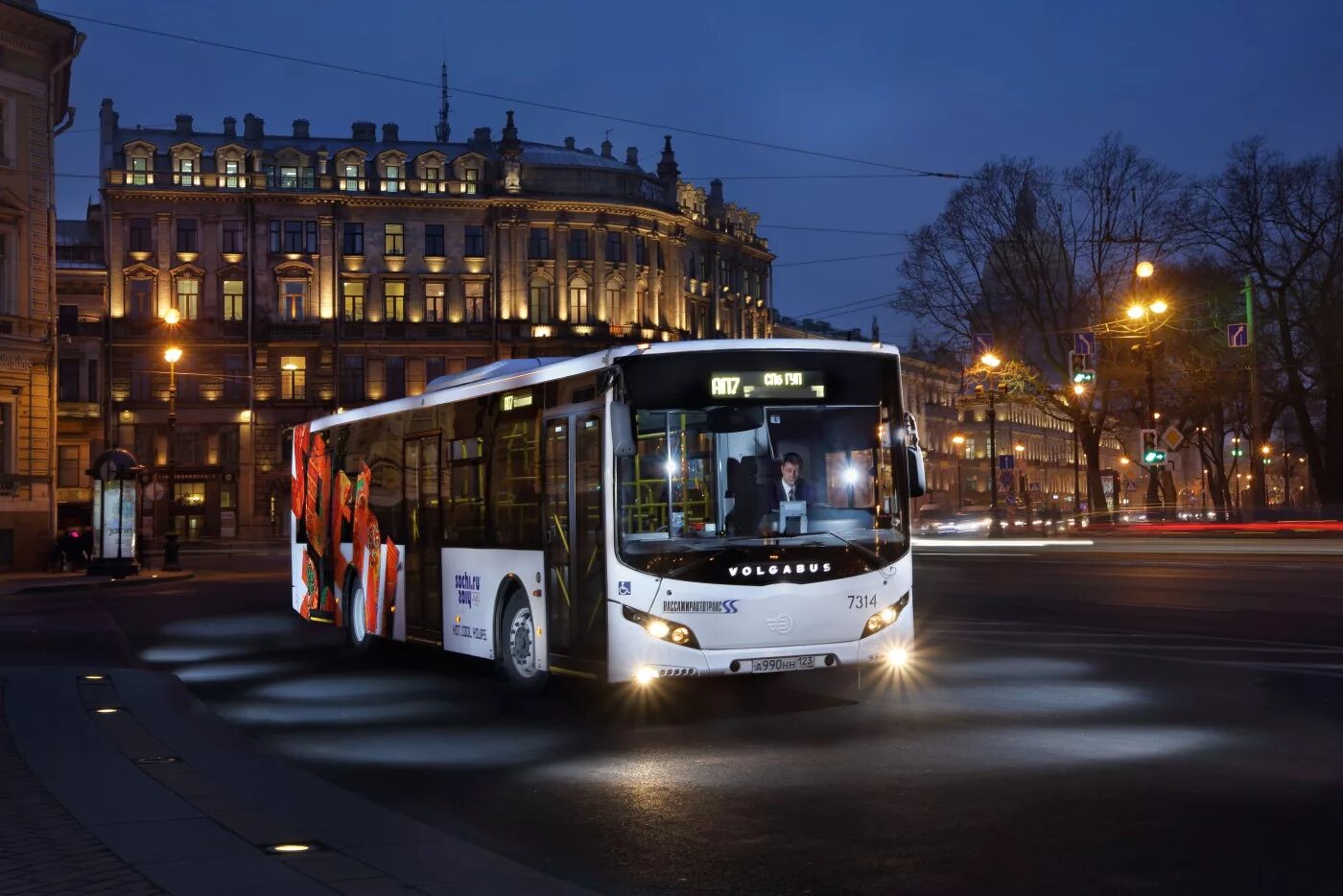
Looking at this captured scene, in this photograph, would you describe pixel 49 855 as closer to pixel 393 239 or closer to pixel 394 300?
pixel 394 300

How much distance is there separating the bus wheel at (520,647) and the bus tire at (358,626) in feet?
14.0

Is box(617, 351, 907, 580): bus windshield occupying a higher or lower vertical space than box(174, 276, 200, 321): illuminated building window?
lower

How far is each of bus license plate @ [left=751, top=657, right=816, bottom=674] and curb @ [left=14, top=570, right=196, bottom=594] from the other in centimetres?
2633

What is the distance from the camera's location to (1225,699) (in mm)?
12539

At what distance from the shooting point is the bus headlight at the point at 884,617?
41.6 ft

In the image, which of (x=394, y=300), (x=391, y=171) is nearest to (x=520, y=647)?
(x=394, y=300)

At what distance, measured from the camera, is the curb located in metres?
35.7

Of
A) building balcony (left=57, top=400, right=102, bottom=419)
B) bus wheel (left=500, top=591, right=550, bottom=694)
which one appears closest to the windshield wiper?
bus wheel (left=500, top=591, right=550, bottom=694)

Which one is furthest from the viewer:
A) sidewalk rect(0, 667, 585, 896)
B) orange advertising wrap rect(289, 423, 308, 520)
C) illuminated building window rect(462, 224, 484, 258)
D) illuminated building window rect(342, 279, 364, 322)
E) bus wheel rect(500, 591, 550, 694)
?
illuminated building window rect(462, 224, 484, 258)

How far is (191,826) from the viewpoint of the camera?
26.5ft

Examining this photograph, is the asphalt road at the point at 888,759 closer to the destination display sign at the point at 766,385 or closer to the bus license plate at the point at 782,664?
the bus license plate at the point at 782,664

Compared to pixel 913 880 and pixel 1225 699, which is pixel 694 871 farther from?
pixel 1225 699

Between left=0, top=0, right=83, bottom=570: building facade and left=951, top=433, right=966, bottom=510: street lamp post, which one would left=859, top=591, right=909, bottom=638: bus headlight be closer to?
left=0, top=0, right=83, bottom=570: building facade

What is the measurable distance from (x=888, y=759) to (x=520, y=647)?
16.2 feet
